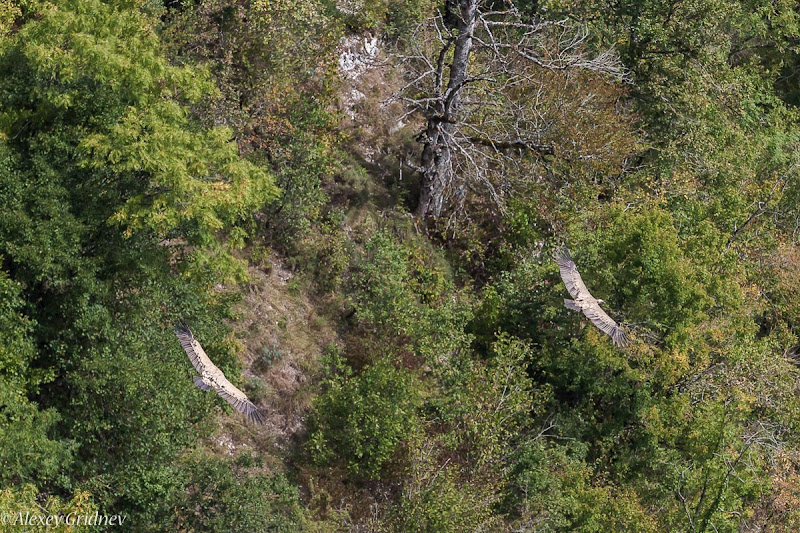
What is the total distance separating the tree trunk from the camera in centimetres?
2475

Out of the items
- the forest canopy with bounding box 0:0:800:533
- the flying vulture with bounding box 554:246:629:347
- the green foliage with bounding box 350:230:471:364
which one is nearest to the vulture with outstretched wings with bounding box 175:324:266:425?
the forest canopy with bounding box 0:0:800:533

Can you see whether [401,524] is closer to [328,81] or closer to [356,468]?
[356,468]

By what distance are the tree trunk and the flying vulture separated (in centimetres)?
479

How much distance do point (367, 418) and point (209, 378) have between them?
12.5 ft

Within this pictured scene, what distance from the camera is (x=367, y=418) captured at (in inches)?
816

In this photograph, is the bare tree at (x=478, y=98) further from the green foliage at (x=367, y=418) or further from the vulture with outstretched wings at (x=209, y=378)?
the vulture with outstretched wings at (x=209, y=378)

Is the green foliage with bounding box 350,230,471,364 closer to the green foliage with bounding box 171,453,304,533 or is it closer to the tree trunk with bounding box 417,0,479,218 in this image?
the tree trunk with bounding box 417,0,479,218

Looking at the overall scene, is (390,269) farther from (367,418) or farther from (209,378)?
(209,378)

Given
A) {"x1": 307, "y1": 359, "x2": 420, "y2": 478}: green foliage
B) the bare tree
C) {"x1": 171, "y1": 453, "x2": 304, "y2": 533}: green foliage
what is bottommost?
{"x1": 307, "y1": 359, "x2": 420, "y2": 478}: green foliage

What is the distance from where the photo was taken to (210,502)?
18234 mm

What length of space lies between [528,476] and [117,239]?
8.63 m

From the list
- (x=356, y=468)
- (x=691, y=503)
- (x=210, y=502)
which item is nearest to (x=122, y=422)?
(x=210, y=502)

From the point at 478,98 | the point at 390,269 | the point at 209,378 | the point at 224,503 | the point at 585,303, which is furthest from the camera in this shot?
the point at 478,98

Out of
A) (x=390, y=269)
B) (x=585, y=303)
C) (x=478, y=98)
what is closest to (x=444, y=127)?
(x=478, y=98)
